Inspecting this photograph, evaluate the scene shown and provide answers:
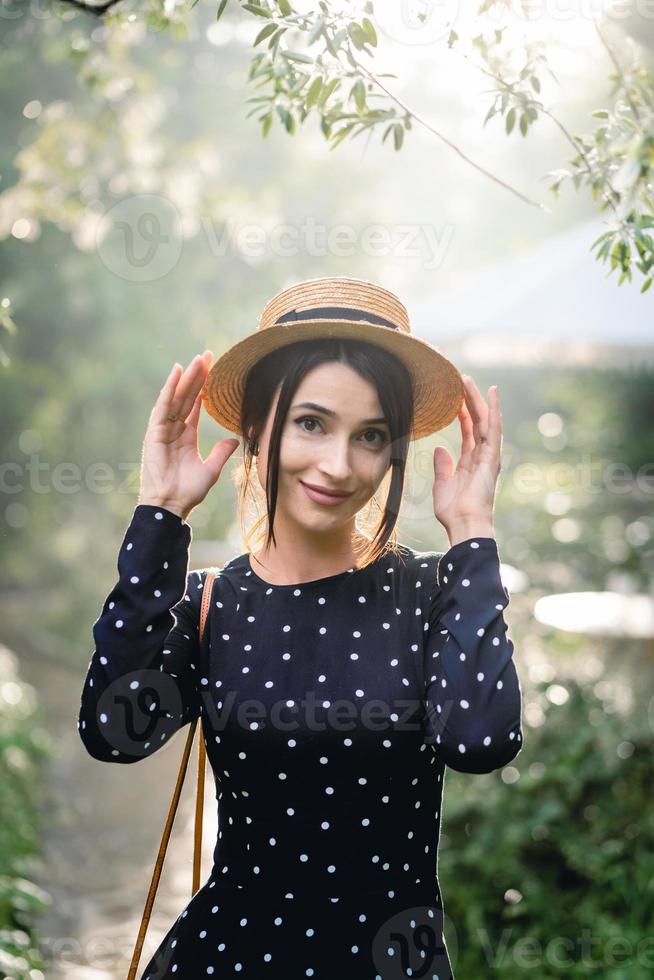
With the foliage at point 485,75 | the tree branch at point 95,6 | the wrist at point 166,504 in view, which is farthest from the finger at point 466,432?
the tree branch at point 95,6

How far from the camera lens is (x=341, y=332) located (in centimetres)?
197

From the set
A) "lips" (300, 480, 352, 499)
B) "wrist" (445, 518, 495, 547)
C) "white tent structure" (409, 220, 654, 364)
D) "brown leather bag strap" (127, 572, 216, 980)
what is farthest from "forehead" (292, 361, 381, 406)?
"white tent structure" (409, 220, 654, 364)

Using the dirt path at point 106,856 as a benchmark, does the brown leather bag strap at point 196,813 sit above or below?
above

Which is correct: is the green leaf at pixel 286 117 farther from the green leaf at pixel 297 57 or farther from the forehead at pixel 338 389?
the forehead at pixel 338 389

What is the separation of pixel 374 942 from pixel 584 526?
12.0 ft

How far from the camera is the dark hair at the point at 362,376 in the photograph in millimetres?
1977

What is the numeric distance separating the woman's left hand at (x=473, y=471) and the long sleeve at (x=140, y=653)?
52cm

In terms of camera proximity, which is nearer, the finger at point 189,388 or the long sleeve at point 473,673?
the long sleeve at point 473,673

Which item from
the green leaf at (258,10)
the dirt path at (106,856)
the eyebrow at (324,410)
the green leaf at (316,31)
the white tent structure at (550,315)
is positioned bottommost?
the dirt path at (106,856)

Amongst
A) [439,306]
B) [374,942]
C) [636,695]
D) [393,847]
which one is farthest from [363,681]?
[439,306]

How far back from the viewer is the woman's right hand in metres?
1.97

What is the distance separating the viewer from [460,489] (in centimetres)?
202

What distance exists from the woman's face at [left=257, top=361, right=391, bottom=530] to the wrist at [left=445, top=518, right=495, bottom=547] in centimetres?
18

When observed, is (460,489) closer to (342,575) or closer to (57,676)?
(342,575)
